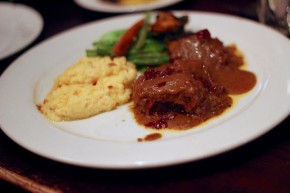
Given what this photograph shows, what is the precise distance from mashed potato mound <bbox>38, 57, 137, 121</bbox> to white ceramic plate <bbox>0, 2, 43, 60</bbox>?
4.00 ft

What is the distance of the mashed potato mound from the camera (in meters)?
2.92

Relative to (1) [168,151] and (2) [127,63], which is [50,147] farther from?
(2) [127,63]

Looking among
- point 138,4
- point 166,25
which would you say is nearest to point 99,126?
point 166,25

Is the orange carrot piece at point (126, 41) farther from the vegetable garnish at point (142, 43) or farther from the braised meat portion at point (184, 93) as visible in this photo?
the braised meat portion at point (184, 93)

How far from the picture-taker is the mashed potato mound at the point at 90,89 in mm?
2916

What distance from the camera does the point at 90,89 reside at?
305 cm

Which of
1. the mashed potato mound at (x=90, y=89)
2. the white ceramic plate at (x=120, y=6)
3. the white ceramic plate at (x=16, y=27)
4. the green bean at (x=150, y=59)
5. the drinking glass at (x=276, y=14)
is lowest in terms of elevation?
the white ceramic plate at (x=16, y=27)

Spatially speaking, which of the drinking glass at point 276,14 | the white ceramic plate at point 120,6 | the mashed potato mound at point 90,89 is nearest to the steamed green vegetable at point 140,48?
the mashed potato mound at point 90,89

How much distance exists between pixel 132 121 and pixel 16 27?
278 centimetres

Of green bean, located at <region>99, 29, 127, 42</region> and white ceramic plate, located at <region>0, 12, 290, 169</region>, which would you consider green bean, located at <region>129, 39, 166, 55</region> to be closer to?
green bean, located at <region>99, 29, 127, 42</region>

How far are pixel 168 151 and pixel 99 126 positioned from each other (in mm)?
744

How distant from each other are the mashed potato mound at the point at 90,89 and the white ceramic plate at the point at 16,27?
1.22 meters

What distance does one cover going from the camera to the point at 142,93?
2.85m

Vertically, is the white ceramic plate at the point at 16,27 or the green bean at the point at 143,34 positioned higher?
the green bean at the point at 143,34
